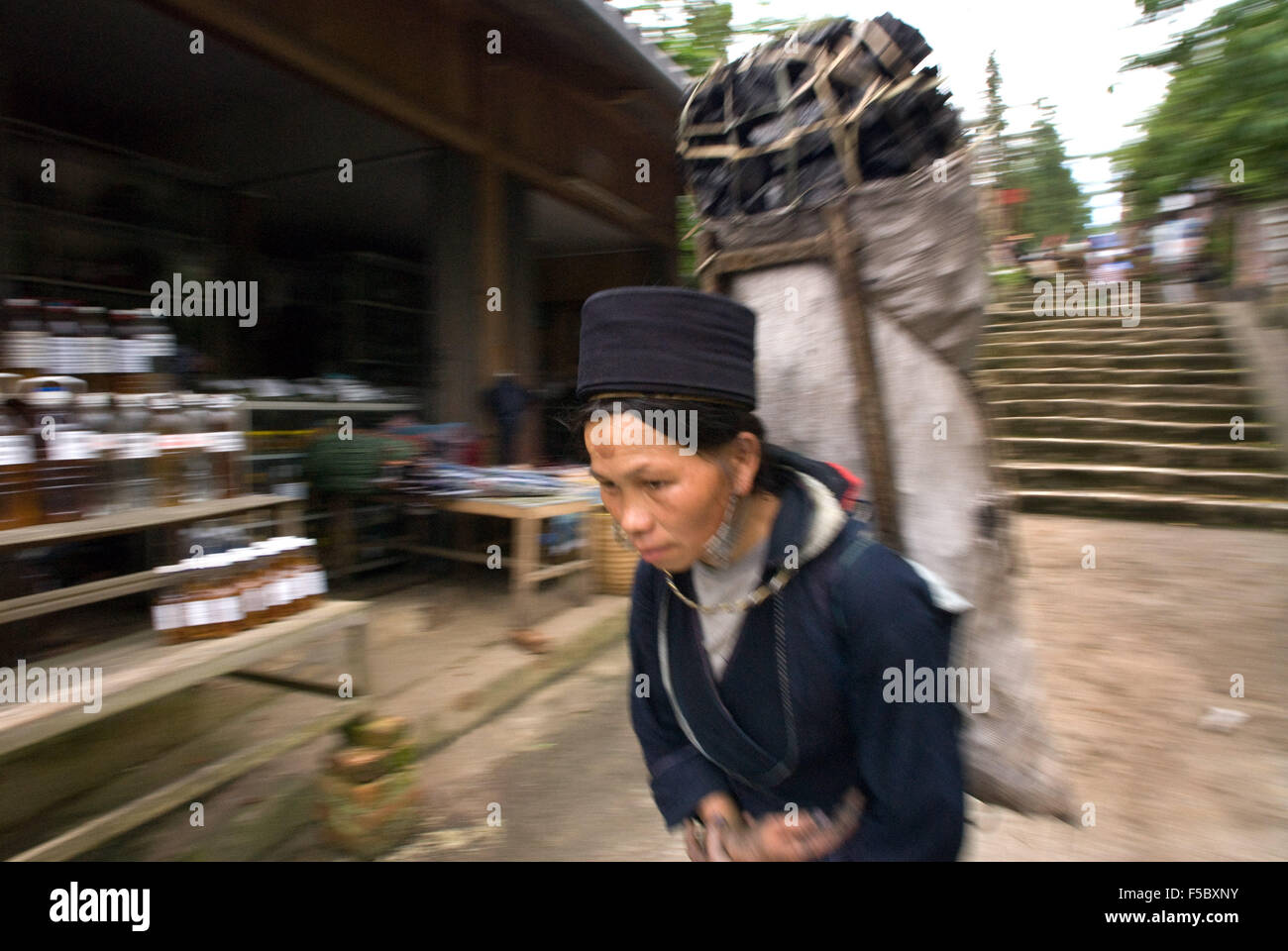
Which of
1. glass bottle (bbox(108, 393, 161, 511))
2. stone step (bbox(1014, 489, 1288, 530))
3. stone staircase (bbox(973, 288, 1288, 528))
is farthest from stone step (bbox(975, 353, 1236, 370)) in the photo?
glass bottle (bbox(108, 393, 161, 511))

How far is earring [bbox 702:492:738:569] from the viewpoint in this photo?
123 cm

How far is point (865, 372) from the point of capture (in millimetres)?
1391

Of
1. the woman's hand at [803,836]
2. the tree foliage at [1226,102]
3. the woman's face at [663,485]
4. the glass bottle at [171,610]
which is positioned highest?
the tree foliage at [1226,102]

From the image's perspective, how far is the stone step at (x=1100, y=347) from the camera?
28.2 feet

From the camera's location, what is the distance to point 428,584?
5.48 metres

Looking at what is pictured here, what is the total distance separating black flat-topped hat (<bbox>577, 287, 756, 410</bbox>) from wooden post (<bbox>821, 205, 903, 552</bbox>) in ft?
0.99

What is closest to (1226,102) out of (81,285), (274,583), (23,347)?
(274,583)

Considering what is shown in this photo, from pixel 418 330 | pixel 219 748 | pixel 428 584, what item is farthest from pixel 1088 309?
pixel 219 748

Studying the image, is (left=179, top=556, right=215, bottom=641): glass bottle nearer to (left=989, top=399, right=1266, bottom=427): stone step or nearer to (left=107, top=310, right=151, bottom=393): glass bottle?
(left=107, top=310, right=151, bottom=393): glass bottle

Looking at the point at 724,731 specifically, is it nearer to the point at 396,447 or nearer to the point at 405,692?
the point at 405,692

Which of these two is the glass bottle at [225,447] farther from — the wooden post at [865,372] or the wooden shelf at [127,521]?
the wooden post at [865,372]

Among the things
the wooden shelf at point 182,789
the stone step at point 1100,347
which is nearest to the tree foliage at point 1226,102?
the stone step at point 1100,347

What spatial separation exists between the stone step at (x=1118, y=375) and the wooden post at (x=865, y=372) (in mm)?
6621
